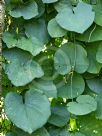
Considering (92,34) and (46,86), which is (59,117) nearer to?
(46,86)

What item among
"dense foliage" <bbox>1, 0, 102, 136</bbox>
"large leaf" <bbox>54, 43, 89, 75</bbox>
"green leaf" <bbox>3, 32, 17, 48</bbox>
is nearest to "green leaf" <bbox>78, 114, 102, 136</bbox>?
"dense foliage" <bbox>1, 0, 102, 136</bbox>

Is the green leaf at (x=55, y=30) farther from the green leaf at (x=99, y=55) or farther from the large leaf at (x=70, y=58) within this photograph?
the green leaf at (x=99, y=55)

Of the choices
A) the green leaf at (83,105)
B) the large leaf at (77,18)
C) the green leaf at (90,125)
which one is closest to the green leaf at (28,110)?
the green leaf at (83,105)

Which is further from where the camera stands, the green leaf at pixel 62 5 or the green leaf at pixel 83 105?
the green leaf at pixel 62 5

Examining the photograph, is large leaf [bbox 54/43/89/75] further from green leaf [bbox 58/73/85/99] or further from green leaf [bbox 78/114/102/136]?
green leaf [bbox 78/114/102/136]

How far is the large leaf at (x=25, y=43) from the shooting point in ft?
5.27

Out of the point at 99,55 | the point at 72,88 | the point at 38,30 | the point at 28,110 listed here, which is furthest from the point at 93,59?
the point at 28,110

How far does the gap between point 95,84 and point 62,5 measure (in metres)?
0.40

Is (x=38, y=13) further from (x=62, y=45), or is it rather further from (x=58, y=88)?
(x=58, y=88)

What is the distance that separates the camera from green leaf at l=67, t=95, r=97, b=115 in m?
1.52

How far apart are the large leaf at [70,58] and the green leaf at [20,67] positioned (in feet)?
0.33

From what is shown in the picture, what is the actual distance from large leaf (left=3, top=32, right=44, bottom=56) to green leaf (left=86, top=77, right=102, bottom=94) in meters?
0.29

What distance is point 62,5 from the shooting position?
167 cm

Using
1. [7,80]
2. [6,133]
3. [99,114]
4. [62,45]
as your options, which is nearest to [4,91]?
[7,80]
